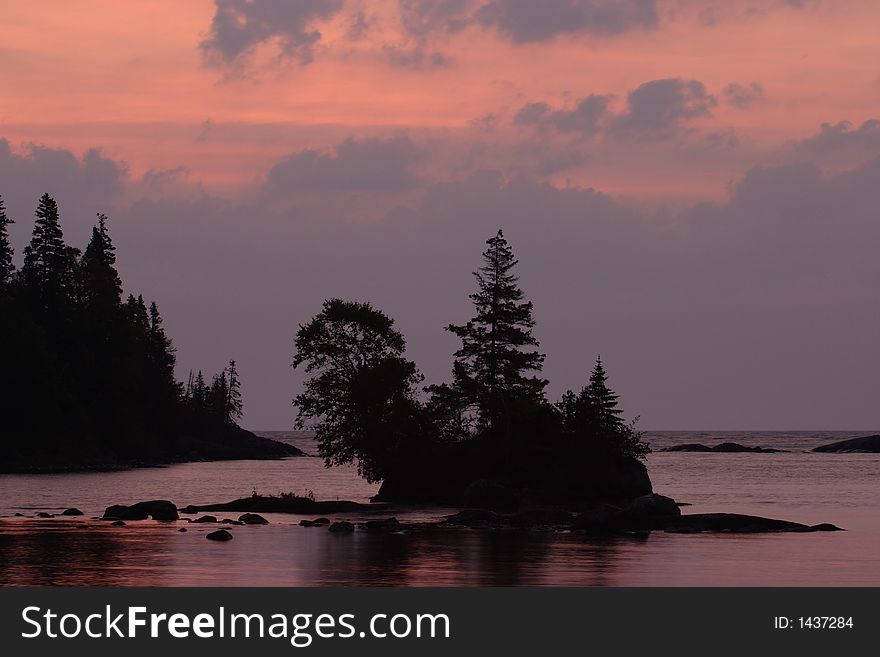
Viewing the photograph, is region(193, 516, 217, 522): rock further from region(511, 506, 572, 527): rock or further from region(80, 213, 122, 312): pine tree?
region(80, 213, 122, 312): pine tree

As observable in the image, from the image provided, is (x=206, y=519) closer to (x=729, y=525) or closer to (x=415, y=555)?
(x=415, y=555)

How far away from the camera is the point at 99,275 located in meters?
134

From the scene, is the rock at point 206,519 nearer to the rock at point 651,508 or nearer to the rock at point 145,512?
the rock at point 145,512

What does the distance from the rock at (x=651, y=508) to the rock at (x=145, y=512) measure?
2068cm

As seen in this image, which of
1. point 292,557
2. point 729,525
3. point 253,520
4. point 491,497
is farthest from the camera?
point 491,497

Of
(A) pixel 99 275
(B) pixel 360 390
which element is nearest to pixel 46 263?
(A) pixel 99 275

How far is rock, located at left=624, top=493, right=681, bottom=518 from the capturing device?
54156 mm

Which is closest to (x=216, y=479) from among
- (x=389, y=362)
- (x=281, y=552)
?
(x=389, y=362)

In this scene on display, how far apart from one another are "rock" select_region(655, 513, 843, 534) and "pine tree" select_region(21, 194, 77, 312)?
89.6 m

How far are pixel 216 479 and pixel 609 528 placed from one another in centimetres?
5909

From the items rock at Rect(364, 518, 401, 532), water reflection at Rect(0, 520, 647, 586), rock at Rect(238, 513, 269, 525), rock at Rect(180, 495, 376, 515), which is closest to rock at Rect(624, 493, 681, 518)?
water reflection at Rect(0, 520, 647, 586)

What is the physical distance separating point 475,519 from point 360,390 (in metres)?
21.3

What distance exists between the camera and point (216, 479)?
105562mm

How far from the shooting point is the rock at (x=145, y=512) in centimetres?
5516
